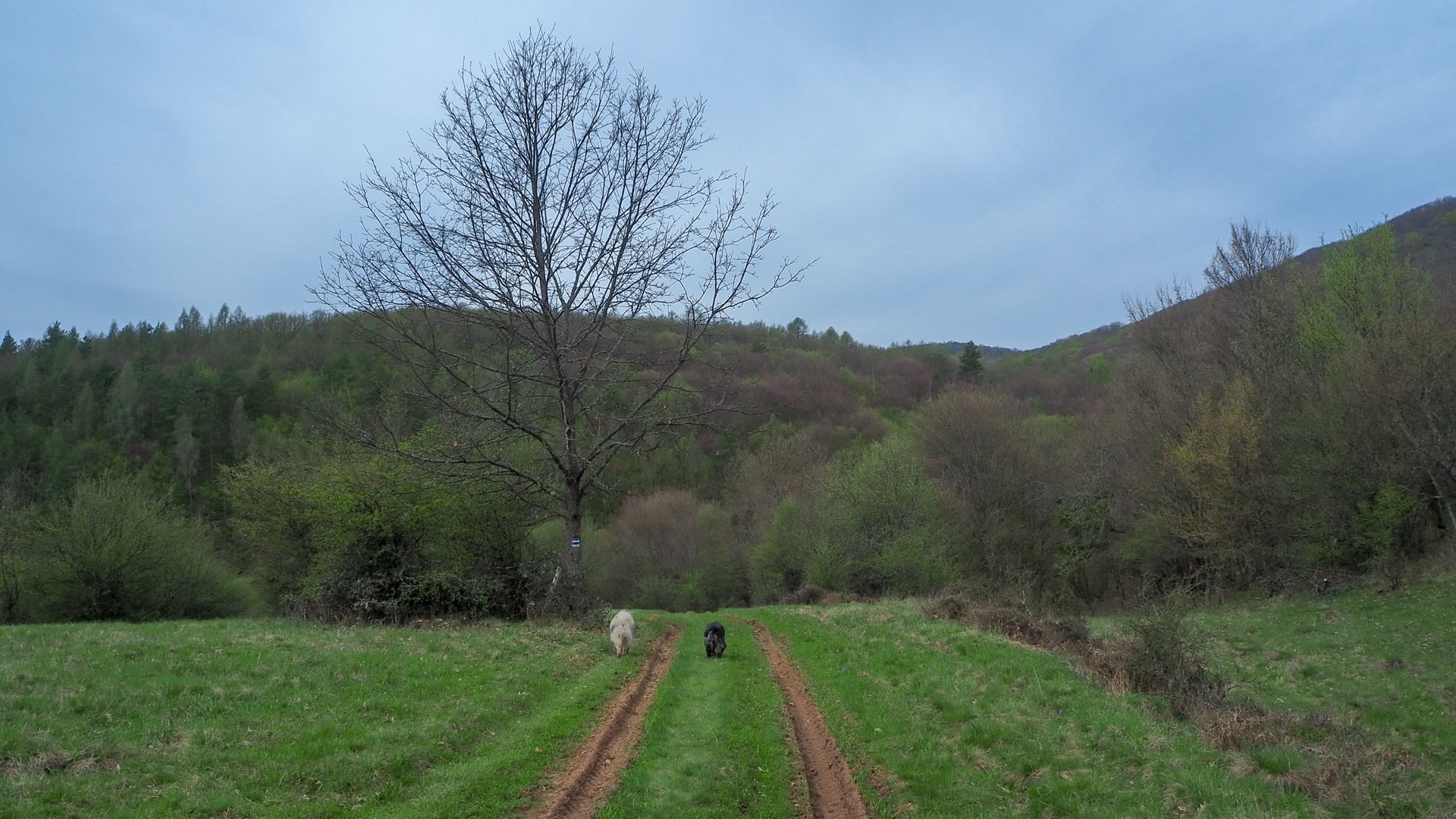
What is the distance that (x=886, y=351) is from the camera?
308 feet

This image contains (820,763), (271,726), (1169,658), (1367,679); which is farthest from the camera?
(1367,679)

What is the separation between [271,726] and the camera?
26.8 feet

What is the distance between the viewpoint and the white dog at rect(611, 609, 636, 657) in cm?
1597

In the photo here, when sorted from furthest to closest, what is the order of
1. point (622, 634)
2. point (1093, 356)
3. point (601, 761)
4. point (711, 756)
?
point (1093, 356) → point (622, 634) → point (711, 756) → point (601, 761)

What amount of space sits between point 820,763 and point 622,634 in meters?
7.98

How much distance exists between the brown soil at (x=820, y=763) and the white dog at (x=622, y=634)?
142 inches

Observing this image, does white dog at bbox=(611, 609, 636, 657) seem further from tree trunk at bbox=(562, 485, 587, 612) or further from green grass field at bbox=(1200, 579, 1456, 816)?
green grass field at bbox=(1200, 579, 1456, 816)

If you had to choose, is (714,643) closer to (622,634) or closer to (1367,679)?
(622,634)

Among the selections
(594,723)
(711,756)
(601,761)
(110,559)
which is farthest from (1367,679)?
(110,559)

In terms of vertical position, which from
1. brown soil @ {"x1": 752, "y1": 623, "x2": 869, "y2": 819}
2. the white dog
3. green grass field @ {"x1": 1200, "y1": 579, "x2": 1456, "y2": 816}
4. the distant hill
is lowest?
green grass field @ {"x1": 1200, "y1": 579, "x2": 1456, "y2": 816}

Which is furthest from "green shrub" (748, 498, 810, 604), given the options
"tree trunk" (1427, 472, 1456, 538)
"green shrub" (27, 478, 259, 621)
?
"green shrub" (27, 478, 259, 621)

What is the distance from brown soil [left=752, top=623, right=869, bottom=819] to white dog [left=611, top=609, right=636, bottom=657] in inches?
142

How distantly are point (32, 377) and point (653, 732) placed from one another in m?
90.5

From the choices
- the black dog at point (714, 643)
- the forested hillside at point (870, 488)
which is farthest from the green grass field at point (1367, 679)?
the black dog at point (714, 643)
